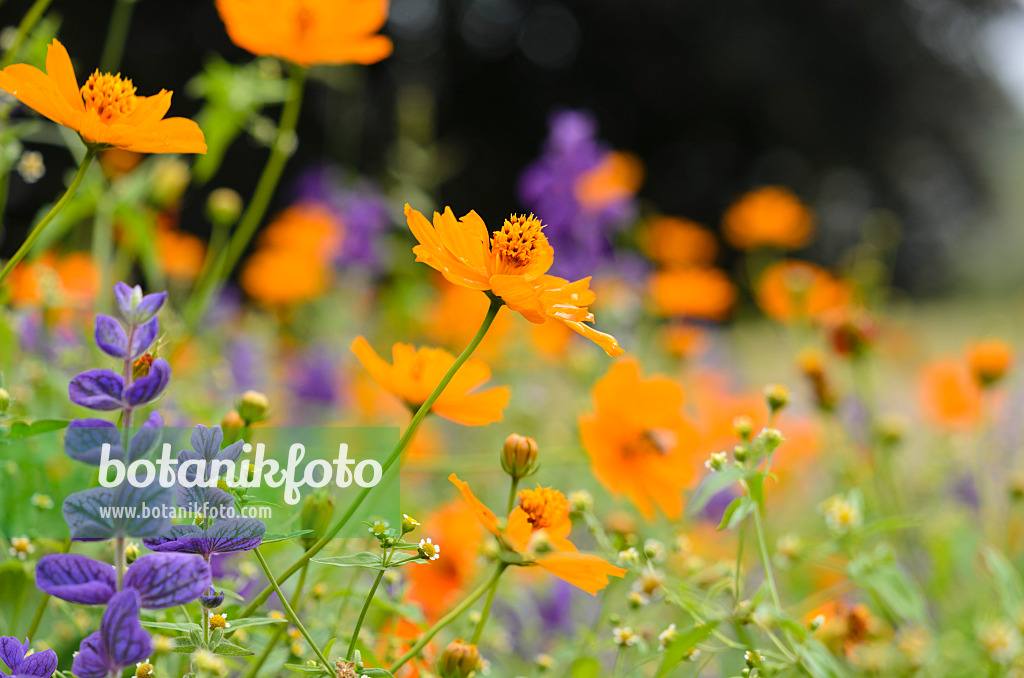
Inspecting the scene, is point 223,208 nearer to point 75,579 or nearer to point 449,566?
point 449,566

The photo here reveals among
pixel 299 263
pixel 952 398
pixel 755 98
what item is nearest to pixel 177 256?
pixel 299 263

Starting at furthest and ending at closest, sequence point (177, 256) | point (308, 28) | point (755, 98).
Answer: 1. point (755, 98)
2. point (177, 256)
3. point (308, 28)

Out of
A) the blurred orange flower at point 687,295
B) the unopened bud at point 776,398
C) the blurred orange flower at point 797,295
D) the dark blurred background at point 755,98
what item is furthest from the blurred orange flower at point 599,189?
the dark blurred background at point 755,98

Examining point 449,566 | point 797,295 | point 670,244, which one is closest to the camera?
point 449,566

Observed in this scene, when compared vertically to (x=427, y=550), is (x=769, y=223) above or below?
below

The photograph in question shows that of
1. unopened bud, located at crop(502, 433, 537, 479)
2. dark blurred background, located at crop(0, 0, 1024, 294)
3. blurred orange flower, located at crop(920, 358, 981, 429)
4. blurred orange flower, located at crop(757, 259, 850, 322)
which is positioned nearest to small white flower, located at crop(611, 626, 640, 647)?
unopened bud, located at crop(502, 433, 537, 479)

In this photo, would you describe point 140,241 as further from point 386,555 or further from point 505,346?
point 505,346

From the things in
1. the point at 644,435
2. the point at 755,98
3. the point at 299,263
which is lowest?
the point at 755,98
